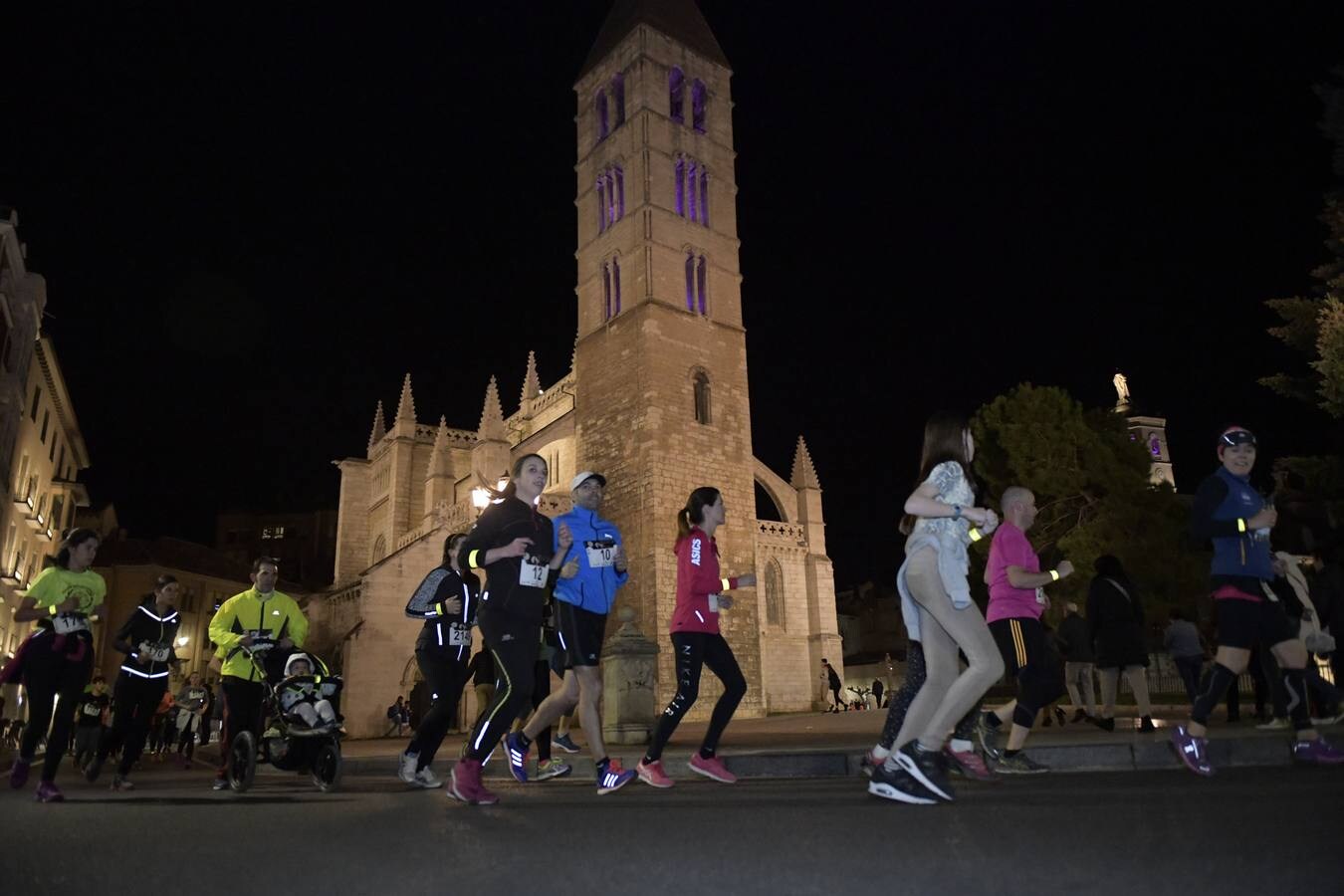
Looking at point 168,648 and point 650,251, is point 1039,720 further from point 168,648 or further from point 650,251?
point 650,251

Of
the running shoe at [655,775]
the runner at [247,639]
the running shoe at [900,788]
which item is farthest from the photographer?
the runner at [247,639]

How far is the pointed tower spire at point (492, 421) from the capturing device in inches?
1198

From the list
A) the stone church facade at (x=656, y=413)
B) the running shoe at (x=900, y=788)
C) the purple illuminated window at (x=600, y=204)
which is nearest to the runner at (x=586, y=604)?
the running shoe at (x=900, y=788)

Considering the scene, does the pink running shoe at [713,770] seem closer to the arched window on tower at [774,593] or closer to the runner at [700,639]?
the runner at [700,639]

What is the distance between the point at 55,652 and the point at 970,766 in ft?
19.9

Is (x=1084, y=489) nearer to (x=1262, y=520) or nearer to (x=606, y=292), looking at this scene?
(x=606, y=292)

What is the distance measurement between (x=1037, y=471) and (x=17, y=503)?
30.0 meters

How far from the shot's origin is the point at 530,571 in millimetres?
5223

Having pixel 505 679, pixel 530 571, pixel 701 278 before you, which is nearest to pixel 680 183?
pixel 701 278

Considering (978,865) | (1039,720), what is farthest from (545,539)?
(1039,720)

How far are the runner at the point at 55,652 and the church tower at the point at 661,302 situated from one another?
18212mm

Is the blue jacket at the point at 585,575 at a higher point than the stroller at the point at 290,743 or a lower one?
Result: higher

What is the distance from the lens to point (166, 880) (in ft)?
9.38

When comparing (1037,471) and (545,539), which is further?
(1037,471)
